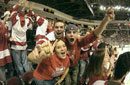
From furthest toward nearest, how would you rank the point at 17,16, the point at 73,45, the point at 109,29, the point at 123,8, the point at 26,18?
the point at 26,18, the point at 17,16, the point at 123,8, the point at 109,29, the point at 73,45

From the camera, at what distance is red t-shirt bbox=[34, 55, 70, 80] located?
95 centimetres

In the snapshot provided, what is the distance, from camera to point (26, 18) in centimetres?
184

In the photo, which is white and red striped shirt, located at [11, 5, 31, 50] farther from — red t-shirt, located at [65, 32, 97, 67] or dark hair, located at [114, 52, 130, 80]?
dark hair, located at [114, 52, 130, 80]

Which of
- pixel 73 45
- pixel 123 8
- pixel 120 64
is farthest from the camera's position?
pixel 123 8

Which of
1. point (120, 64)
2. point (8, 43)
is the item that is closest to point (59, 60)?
point (120, 64)

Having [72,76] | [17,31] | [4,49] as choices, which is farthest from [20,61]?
[72,76]

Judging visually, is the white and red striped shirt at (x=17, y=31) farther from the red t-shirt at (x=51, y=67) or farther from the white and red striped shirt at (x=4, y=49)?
the red t-shirt at (x=51, y=67)

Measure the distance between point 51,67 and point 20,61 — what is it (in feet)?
3.40

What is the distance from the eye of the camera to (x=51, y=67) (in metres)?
0.95

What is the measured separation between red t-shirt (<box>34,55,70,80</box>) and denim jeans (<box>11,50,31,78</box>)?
2.95 ft

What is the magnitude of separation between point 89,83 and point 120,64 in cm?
28

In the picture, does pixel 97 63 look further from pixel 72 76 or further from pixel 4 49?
pixel 4 49

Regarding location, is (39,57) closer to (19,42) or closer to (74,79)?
(74,79)

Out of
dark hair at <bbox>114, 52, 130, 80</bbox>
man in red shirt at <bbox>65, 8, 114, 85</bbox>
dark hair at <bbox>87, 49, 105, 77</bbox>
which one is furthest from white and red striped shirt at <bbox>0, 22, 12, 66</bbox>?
dark hair at <bbox>114, 52, 130, 80</bbox>
